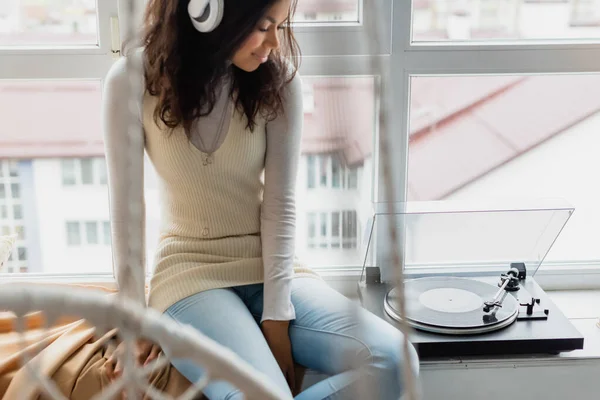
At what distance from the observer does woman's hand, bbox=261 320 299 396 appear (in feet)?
4.38

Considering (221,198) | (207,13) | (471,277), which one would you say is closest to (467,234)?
(471,277)

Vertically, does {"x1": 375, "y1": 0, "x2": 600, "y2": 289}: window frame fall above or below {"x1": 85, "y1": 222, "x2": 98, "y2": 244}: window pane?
above

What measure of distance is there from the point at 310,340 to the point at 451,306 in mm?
390

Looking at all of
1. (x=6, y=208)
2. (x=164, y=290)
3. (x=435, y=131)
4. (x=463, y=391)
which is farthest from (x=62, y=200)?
(x=463, y=391)

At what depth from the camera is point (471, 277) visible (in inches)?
67.8

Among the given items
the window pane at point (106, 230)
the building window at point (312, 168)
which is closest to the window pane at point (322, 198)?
the building window at point (312, 168)

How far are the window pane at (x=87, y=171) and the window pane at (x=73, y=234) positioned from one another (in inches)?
4.7

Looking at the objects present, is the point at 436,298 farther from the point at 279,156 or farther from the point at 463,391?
the point at 279,156

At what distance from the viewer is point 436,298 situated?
63.2 inches

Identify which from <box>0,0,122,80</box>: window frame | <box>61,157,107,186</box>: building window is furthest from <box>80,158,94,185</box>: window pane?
<box>0,0,122,80</box>: window frame

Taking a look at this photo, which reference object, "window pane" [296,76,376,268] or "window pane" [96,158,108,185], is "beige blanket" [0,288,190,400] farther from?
"window pane" [96,158,108,185]

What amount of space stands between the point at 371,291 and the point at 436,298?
162 millimetres

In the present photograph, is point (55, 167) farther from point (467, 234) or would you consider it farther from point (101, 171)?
point (467, 234)

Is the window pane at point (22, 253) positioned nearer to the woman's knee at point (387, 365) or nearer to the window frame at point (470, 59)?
the window frame at point (470, 59)
